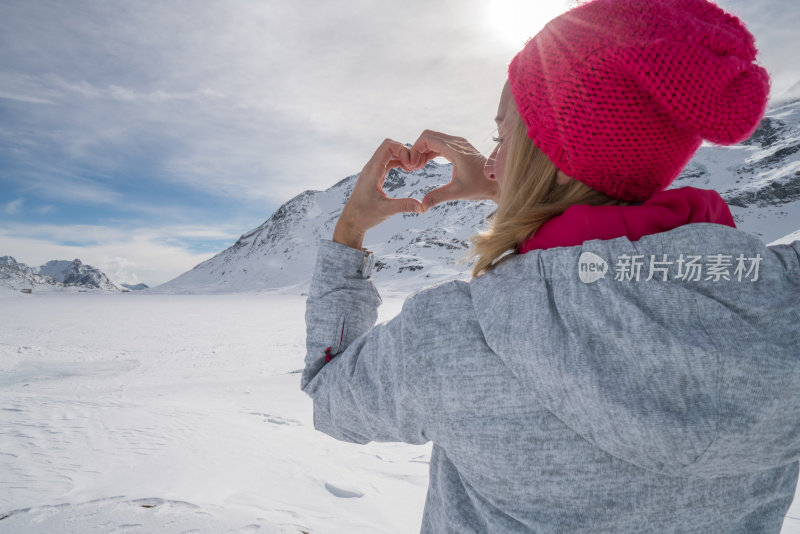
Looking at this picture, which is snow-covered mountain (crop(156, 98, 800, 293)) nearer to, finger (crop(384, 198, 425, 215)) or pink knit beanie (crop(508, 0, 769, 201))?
finger (crop(384, 198, 425, 215))

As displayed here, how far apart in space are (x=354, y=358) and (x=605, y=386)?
0.49 metres

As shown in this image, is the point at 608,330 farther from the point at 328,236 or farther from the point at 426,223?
the point at 328,236

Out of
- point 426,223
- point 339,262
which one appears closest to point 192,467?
point 339,262

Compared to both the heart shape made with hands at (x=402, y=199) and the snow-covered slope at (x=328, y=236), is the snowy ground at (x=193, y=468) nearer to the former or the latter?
the heart shape made with hands at (x=402, y=199)

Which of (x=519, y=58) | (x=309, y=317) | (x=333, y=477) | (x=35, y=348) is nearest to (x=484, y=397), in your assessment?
(x=309, y=317)

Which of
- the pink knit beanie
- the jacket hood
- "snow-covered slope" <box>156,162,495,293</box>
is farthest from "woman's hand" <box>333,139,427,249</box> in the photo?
"snow-covered slope" <box>156,162,495,293</box>

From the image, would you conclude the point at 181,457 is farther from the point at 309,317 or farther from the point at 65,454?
the point at 309,317

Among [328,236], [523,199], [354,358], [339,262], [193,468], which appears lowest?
[193,468]

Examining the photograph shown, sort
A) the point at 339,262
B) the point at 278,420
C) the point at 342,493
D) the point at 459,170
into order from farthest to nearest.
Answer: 1. the point at 278,420
2. the point at 342,493
3. the point at 459,170
4. the point at 339,262

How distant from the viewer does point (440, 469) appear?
0.87 metres

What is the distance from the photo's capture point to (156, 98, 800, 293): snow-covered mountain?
174 feet

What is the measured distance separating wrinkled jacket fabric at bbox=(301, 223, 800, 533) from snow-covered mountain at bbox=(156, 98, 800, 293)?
23.7 meters

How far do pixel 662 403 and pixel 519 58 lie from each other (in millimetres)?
712

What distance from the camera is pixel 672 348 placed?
558mm
